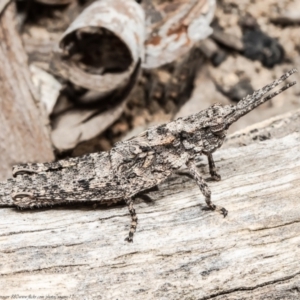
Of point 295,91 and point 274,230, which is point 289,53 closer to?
point 295,91

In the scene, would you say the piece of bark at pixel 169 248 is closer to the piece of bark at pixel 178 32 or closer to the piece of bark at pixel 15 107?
the piece of bark at pixel 15 107

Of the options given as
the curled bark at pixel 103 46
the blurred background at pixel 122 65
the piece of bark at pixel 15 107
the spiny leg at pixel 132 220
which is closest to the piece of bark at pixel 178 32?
the blurred background at pixel 122 65

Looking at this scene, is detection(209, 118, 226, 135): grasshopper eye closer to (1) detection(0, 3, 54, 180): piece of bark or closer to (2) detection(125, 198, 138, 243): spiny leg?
(2) detection(125, 198, 138, 243): spiny leg

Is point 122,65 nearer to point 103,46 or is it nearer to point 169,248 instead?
point 103,46

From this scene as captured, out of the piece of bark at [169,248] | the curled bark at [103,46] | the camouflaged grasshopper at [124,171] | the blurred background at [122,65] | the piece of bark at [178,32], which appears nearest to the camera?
the piece of bark at [169,248]

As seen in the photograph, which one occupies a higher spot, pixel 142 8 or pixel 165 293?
pixel 142 8

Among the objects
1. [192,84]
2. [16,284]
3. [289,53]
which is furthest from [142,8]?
[16,284]
